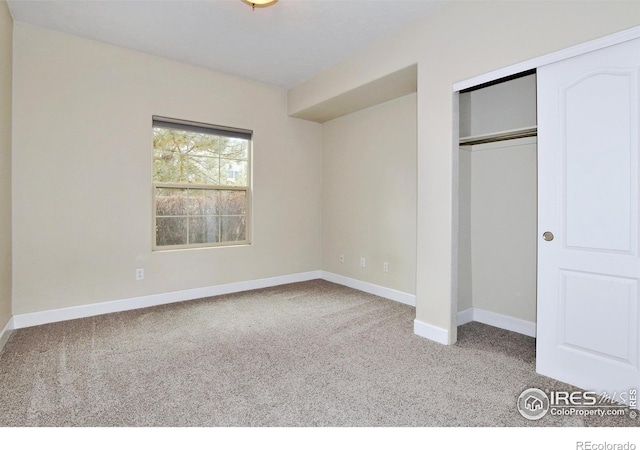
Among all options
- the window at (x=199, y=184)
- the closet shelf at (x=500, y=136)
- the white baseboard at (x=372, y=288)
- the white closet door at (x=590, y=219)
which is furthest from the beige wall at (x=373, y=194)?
the white closet door at (x=590, y=219)

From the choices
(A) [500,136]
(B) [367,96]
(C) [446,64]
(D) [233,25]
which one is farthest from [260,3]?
(A) [500,136]

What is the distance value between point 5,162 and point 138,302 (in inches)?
69.2

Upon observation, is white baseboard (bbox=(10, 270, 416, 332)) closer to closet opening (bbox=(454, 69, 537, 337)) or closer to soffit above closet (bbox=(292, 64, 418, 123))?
closet opening (bbox=(454, 69, 537, 337))

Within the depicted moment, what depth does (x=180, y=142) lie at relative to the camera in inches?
161

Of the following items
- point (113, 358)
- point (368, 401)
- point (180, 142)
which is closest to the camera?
point (368, 401)

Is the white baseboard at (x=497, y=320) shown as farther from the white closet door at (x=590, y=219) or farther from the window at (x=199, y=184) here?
the window at (x=199, y=184)

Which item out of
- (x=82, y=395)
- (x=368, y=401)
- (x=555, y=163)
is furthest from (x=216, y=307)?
(x=555, y=163)

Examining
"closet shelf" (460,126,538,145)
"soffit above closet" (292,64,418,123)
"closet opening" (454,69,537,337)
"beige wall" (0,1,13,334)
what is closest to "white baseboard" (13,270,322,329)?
"beige wall" (0,1,13,334)

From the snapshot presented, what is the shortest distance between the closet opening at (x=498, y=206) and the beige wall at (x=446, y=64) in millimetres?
373

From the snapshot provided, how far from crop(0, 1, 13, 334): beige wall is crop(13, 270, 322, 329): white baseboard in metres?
0.23

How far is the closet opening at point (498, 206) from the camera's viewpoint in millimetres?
3002

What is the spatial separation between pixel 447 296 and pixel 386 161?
2.05m

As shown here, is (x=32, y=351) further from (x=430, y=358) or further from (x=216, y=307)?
(x=430, y=358)

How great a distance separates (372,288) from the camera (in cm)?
448
